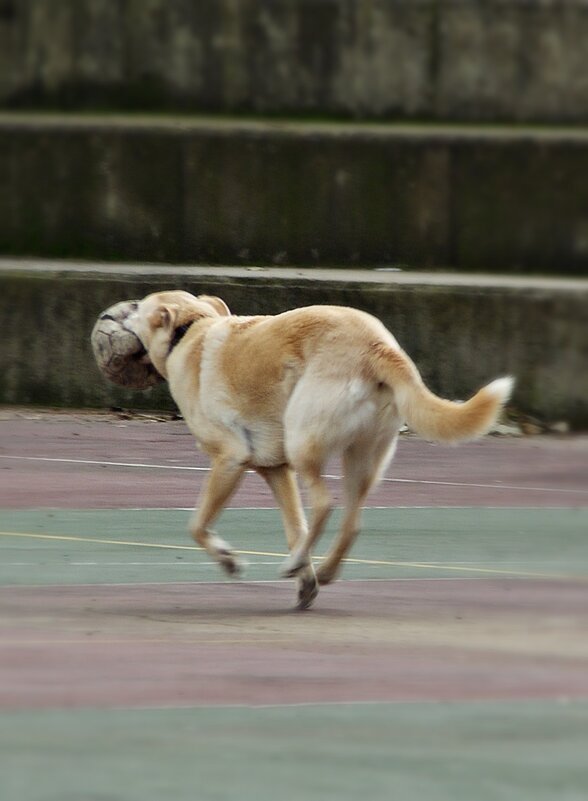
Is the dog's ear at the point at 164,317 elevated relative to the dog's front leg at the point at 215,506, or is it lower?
elevated

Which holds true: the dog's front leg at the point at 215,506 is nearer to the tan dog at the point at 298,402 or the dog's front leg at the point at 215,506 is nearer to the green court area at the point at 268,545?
the tan dog at the point at 298,402

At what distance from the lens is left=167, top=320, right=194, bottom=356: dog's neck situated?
8.81m

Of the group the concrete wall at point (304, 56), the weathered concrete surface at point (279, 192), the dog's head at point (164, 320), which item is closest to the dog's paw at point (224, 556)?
the dog's head at point (164, 320)

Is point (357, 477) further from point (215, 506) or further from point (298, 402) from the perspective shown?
Answer: point (215, 506)

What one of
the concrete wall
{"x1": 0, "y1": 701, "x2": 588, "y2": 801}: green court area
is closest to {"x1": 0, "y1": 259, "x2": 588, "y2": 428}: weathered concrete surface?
the concrete wall

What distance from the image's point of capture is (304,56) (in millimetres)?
19969

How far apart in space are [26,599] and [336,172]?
11768mm

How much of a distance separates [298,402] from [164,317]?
3.69ft

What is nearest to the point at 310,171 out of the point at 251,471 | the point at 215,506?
the point at 251,471

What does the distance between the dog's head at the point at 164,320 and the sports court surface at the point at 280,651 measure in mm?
1134

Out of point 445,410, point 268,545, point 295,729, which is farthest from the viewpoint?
point 268,545

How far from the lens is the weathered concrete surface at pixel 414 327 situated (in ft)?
56.1

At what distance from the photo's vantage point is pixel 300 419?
7.95 meters

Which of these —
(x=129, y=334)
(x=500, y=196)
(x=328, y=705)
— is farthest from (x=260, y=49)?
(x=328, y=705)
